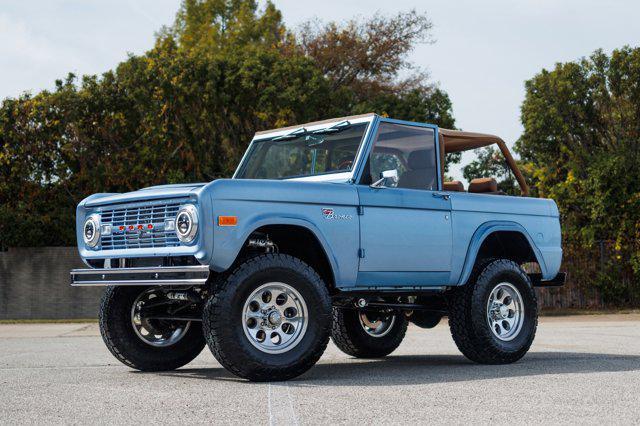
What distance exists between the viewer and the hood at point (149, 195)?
26.5 ft

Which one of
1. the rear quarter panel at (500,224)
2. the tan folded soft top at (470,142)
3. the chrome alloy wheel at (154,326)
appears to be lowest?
the chrome alloy wheel at (154,326)

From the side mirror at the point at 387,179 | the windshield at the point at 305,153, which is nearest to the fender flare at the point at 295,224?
the side mirror at the point at 387,179

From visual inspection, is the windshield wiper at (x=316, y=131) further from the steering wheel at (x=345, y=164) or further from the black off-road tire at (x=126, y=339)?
the black off-road tire at (x=126, y=339)

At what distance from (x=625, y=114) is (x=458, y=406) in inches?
907

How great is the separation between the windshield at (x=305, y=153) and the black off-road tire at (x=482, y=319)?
70.0 inches

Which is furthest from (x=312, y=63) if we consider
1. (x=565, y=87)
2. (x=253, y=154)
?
(x=253, y=154)

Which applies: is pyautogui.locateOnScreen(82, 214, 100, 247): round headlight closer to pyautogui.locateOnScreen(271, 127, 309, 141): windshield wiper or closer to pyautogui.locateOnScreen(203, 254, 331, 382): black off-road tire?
pyautogui.locateOnScreen(203, 254, 331, 382): black off-road tire

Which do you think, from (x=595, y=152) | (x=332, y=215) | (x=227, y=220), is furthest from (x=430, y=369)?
(x=595, y=152)

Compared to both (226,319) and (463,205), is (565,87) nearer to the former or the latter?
(463,205)

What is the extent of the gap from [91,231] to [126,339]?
3.52 feet

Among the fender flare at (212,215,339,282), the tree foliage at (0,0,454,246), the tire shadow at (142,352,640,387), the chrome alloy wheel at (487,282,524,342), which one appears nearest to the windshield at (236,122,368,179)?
the fender flare at (212,215,339,282)

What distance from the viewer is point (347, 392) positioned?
7488 millimetres

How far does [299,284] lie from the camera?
26.6ft

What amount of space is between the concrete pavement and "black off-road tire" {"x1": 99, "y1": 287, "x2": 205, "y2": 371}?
14 centimetres
